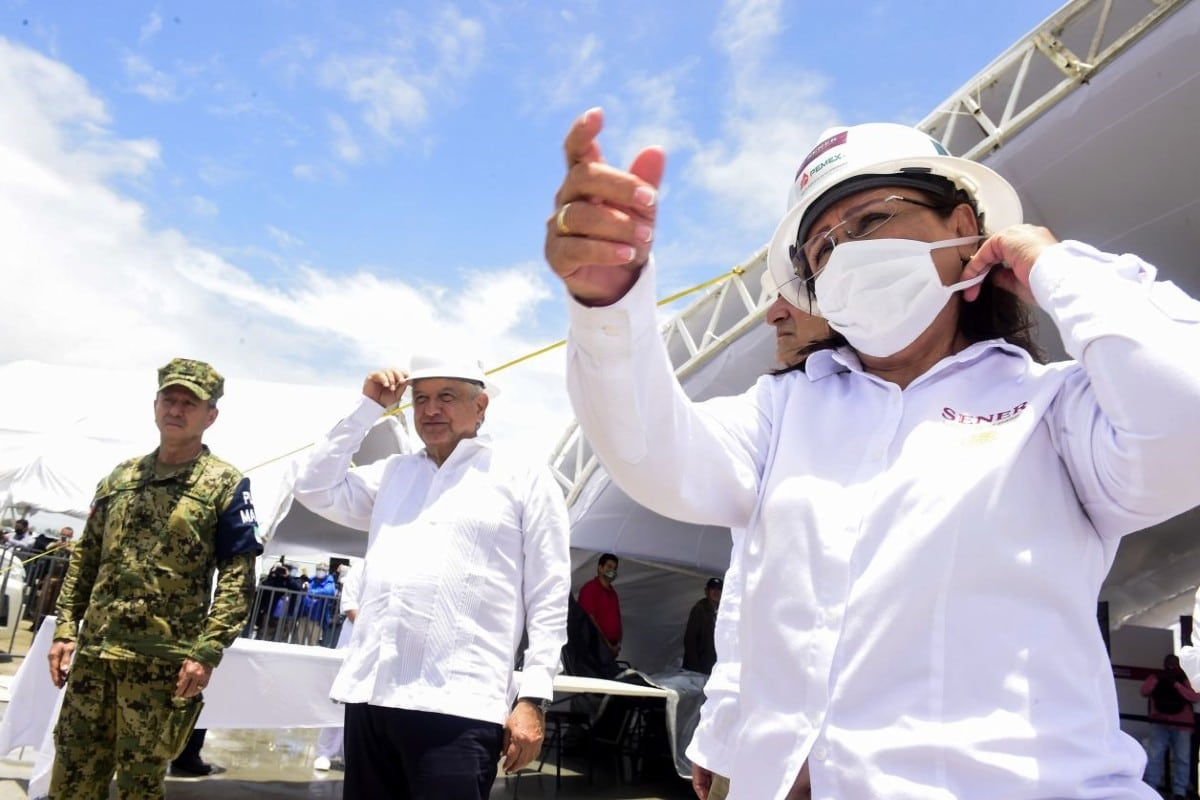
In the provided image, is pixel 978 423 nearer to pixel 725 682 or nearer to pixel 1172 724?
pixel 725 682

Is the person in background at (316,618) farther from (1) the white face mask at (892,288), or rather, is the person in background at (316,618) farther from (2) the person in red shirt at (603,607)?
(1) the white face mask at (892,288)

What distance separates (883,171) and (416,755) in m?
2.04

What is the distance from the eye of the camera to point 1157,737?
9.23 m

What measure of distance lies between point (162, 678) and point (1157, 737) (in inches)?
393

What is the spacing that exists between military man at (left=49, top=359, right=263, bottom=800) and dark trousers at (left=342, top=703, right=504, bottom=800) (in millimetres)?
806

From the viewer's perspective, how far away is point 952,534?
1.03 meters

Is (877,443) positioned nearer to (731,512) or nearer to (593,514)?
(731,512)

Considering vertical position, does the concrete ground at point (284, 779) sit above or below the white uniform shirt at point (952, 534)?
below

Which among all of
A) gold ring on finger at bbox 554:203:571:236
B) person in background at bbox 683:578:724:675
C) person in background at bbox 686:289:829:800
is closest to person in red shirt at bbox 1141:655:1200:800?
person in background at bbox 683:578:724:675

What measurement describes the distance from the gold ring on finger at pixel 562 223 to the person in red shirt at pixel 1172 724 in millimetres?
10392

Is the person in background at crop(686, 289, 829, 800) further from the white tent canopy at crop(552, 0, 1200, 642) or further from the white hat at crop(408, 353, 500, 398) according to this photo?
the white tent canopy at crop(552, 0, 1200, 642)

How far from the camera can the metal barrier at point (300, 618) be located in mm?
8359

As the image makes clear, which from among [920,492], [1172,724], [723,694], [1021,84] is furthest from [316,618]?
[1172,724]

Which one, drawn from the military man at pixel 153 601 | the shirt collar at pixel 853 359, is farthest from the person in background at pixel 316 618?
the shirt collar at pixel 853 359
